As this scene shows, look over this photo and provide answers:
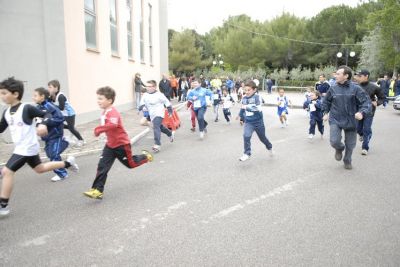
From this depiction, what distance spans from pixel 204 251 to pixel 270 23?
66906 mm

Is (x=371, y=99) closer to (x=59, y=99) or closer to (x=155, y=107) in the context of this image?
(x=155, y=107)

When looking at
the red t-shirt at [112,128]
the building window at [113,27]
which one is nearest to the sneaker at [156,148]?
the red t-shirt at [112,128]

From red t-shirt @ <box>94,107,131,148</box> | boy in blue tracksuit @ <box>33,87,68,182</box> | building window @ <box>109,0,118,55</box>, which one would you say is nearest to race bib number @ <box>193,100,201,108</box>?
boy in blue tracksuit @ <box>33,87,68,182</box>

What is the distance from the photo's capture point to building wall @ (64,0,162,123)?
11.5 meters

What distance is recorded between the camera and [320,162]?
7180 millimetres

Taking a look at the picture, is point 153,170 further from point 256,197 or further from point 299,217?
point 299,217

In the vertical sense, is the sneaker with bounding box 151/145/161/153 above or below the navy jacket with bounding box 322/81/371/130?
below

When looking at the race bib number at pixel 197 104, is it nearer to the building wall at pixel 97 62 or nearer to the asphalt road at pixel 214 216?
the asphalt road at pixel 214 216

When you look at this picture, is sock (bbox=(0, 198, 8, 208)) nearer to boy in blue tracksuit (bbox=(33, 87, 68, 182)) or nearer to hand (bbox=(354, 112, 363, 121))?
boy in blue tracksuit (bbox=(33, 87, 68, 182))

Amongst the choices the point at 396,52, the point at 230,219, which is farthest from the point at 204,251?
the point at 396,52

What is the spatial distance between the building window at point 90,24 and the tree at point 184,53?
4898 centimetres

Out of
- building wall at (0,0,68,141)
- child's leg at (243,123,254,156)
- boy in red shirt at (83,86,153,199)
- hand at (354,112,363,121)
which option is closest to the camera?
boy in red shirt at (83,86,153,199)

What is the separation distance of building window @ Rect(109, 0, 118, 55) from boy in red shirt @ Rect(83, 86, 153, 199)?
37.8ft

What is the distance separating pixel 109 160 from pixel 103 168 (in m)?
0.16
